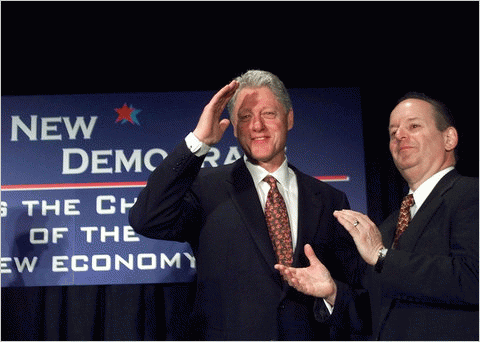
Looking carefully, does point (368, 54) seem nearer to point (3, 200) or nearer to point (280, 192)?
point (280, 192)

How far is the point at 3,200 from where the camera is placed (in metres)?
3.18

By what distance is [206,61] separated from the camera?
131 inches

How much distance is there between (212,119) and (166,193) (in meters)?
0.28

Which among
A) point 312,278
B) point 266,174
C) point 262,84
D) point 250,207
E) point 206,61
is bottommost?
point 312,278

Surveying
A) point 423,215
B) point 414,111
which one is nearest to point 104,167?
point 414,111

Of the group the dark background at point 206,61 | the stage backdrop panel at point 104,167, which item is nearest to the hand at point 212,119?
the stage backdrop panel at point 104,167

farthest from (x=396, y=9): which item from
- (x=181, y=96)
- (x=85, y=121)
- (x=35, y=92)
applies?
(x=35, y=92)

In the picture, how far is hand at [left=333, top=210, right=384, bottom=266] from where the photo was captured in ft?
6.23

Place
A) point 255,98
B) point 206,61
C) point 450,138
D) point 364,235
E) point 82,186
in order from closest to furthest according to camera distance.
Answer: point 364,235
point 450,138
point 255,98
point 82,186
point 206,61

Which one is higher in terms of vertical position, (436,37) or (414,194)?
(436,37)

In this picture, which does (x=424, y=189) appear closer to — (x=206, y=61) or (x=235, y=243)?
(x=235, y=243)

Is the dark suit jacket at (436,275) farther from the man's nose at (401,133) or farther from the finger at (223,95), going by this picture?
the finger at (223,95)

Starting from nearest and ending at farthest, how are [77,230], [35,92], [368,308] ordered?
[368,308] → [77,230] → [35,92]

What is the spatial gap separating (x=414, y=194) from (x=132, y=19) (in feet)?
6.16
